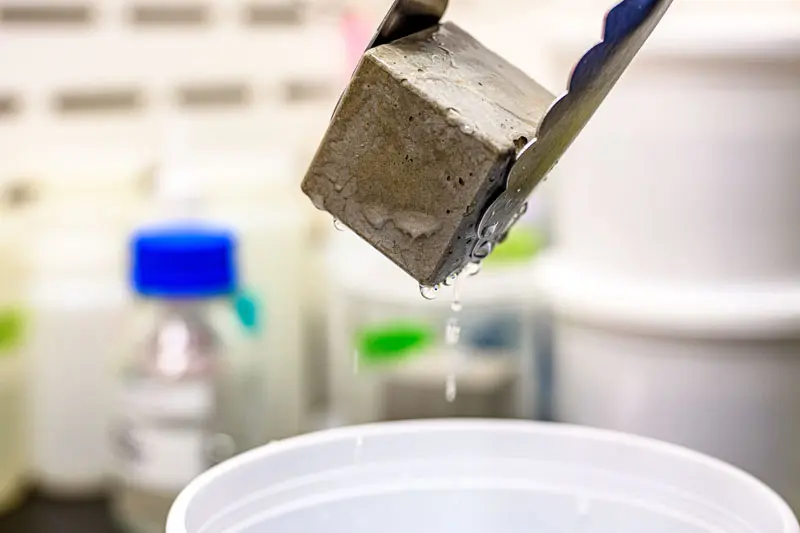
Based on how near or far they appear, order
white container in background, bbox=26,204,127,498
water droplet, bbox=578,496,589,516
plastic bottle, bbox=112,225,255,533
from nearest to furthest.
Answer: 1. water droplet, bbox=578,496,589,516
2. plastic bottle, bbox=112,225,255,533
3. white container in background, bbox=26,204,127,498

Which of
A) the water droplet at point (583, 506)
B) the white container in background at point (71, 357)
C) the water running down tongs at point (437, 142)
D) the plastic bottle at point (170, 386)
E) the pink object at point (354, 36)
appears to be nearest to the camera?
the water running down tongs at point (437, 142)

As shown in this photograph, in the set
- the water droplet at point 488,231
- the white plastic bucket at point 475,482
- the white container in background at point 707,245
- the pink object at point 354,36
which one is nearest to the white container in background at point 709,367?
the white container in background at point 707,245

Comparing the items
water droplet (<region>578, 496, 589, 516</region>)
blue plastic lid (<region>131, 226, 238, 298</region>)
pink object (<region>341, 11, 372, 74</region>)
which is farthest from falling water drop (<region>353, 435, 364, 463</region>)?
pink object (<region>341, 11, 372, 74</region>)

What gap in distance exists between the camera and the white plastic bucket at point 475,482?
0.50 m

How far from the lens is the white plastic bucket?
1.65 ft

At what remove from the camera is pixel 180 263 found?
704 millimetres

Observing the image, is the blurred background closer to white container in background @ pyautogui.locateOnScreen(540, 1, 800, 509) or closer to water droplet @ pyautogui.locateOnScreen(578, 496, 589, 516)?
white container in background @ pyautogui.locateOnScreen(540, 1, 800, 509)

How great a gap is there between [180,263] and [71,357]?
0.18 meters

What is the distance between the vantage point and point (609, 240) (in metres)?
0.67

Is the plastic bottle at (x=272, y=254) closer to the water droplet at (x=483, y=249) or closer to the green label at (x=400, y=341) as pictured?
the green label at (x=400, y=341)

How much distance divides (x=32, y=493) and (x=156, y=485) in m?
0.19

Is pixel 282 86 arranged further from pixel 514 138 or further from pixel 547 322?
pixel 514 138

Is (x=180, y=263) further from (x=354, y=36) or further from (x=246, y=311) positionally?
(x=354, y=36)

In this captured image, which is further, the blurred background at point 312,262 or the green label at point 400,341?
the green label at point 400,341
